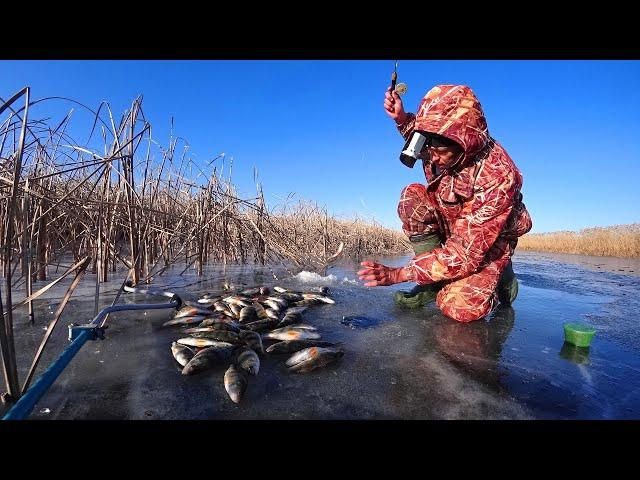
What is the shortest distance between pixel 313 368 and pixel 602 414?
1.49 meters

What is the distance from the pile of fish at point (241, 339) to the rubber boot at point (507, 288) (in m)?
2.48

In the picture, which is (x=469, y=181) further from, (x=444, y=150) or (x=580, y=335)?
(x=580, y=335)

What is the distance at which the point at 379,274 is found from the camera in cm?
285

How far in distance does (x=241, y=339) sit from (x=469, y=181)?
248cm

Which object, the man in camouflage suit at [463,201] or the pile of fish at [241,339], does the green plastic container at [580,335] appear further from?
the pile of fish at [241,339]

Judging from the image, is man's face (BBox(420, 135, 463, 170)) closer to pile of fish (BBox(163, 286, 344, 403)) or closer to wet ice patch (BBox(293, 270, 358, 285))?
pile of fish (BBox(163, 286, 344, 403))

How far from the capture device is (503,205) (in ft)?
8.75

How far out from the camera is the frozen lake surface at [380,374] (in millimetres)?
1431

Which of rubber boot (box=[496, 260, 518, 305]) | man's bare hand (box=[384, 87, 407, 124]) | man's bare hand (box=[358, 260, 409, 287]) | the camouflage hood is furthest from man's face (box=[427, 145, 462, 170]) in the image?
rubber boot (box=[496, 260, 518, 305])

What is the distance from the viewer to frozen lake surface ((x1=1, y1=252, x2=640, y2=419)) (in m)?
1.43

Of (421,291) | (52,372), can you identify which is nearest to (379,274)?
(421,291)
